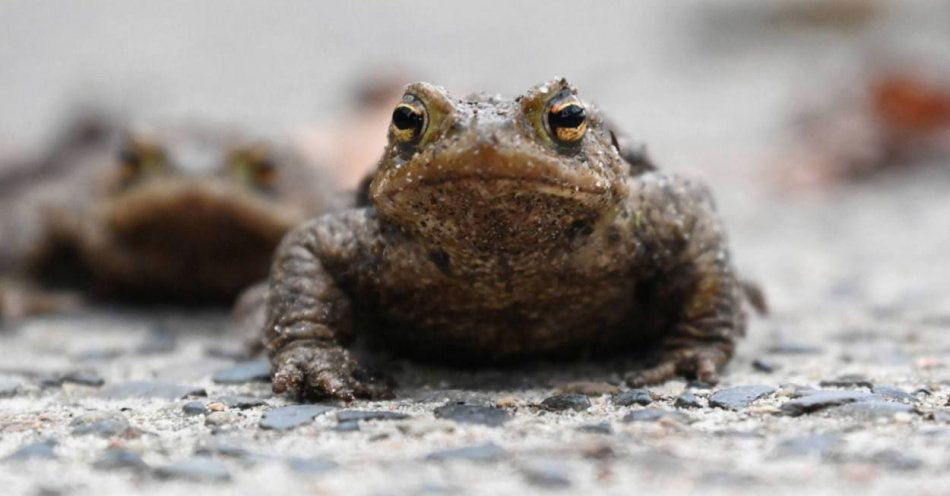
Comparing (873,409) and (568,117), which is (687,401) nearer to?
(873,409)

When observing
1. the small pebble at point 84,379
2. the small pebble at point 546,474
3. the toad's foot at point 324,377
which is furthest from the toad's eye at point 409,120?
the small pebble at point 84,379

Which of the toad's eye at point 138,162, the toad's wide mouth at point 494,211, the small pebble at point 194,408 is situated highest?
the toad's eye at point 138,162

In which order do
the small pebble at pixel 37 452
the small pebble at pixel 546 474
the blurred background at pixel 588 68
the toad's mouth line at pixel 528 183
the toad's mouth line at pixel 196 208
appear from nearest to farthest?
the small pebble at pixel 546 474 → the small pebble at pixel 37 452 → the toad's mouth line at pixel 528 183 → the toad's mouth line at pixel 196 208 → the blurred background at pixel 588 68

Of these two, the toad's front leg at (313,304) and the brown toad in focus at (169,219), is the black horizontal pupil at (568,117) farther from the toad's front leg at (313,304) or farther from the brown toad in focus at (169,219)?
the brown toad in focus at (169,219)

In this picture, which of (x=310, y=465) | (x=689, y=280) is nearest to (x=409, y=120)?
(x=310, y=465)

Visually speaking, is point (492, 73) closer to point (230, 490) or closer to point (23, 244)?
point (23, 244)

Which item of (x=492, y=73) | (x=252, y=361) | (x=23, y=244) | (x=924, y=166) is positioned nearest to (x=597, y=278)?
(x=252, y=361)
